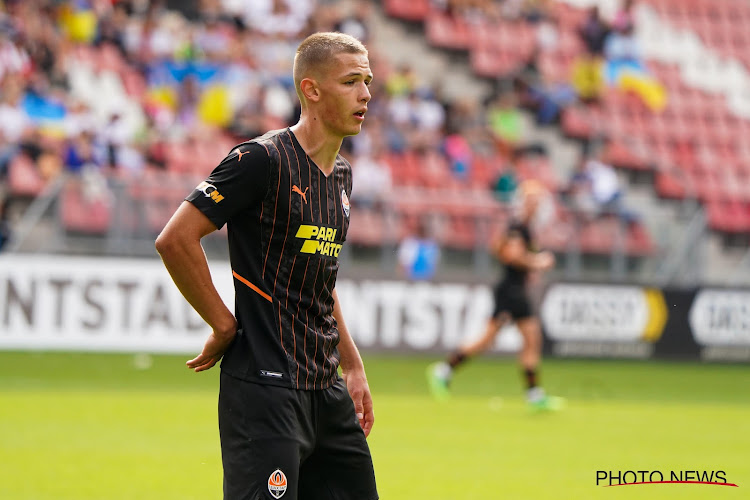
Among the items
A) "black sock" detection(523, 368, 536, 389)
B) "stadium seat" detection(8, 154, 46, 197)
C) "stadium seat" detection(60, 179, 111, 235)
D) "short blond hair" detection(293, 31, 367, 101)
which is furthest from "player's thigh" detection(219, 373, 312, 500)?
"stadium seat" detection(8, 154, 46, 197)

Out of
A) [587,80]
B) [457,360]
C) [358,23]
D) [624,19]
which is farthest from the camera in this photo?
[624,19]

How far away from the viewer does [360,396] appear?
15.9 ft

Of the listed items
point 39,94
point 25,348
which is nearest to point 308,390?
point 25,348

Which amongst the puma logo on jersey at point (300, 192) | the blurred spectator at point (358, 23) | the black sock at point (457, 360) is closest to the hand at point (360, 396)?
the puma logo on jersey at point (300, 192)

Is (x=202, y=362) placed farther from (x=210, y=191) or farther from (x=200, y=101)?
(x=200, y=101)

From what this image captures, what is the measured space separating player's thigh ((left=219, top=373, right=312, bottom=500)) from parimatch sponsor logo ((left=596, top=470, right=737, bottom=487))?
4805mm

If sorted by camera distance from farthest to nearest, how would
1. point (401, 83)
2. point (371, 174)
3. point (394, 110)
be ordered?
point (401, 83)
point (394, 110)
point (371, 174)

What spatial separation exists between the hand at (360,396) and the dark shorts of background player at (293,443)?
23 cm

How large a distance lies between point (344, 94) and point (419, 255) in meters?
13.3

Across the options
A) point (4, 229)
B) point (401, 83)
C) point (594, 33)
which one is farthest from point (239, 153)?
point (594, 33)

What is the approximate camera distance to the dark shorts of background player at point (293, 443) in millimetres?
4191

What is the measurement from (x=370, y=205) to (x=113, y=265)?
390 cm

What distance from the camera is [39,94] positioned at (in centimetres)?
1811

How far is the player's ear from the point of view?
452 cm
